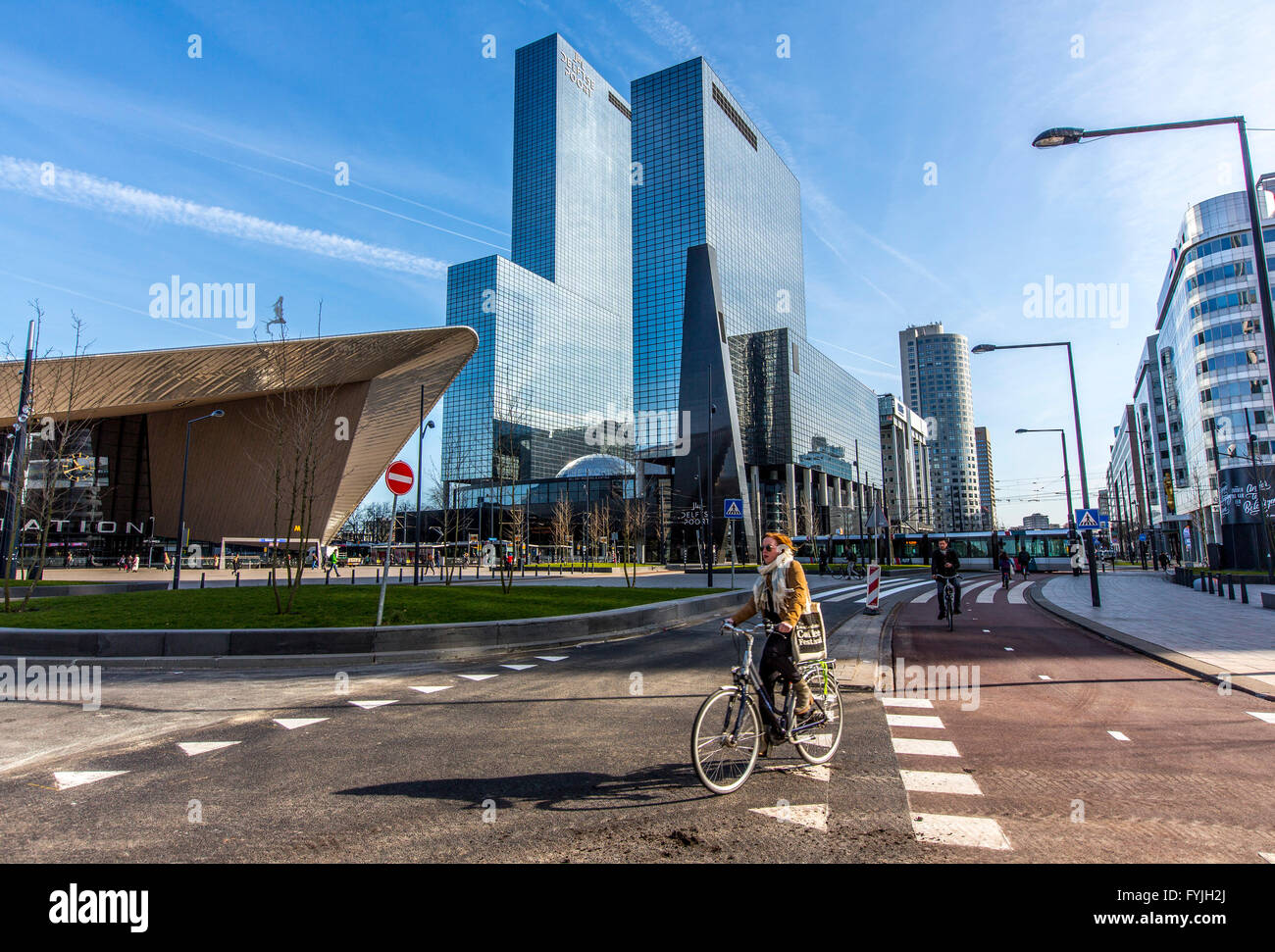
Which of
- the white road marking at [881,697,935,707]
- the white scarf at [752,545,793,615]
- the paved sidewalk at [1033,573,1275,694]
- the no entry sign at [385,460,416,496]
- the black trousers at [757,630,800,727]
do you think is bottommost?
the paved sidewalk at [1033,573,1275,694]

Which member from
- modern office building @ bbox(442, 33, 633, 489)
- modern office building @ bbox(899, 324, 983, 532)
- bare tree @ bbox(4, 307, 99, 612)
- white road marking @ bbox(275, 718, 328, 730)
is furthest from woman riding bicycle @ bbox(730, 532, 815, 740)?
modern office building @ bbox(899, 324, 983, 532)

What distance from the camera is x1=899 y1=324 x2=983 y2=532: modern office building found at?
190625mm

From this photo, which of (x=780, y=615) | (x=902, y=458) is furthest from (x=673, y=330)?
(x=780, y=615)

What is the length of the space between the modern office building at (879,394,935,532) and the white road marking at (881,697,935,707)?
159m

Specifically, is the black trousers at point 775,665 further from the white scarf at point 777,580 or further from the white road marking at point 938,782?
the white road marking at point 938,782

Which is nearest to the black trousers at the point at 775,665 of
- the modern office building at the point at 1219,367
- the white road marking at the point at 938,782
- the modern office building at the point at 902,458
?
the white road marking at the point at 938,782

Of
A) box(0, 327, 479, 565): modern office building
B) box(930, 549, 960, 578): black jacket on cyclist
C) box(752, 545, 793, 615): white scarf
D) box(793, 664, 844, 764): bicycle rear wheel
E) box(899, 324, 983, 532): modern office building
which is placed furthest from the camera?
box(899, 324, 983, 532): modern office building

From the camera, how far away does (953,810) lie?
14.4 ft

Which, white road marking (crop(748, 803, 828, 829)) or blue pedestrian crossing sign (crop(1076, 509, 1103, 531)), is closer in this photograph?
white road marking (crop(748, 803, 828, 829))

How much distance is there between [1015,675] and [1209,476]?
2610 inches

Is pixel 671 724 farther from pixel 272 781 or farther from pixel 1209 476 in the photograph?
pixel 1209 476

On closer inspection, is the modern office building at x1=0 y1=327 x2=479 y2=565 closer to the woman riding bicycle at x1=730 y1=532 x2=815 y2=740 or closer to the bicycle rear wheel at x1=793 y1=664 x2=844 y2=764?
the woman riding bicycle at x1=730 y1=532 x2=815 y2=740

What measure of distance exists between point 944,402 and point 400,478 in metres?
204
